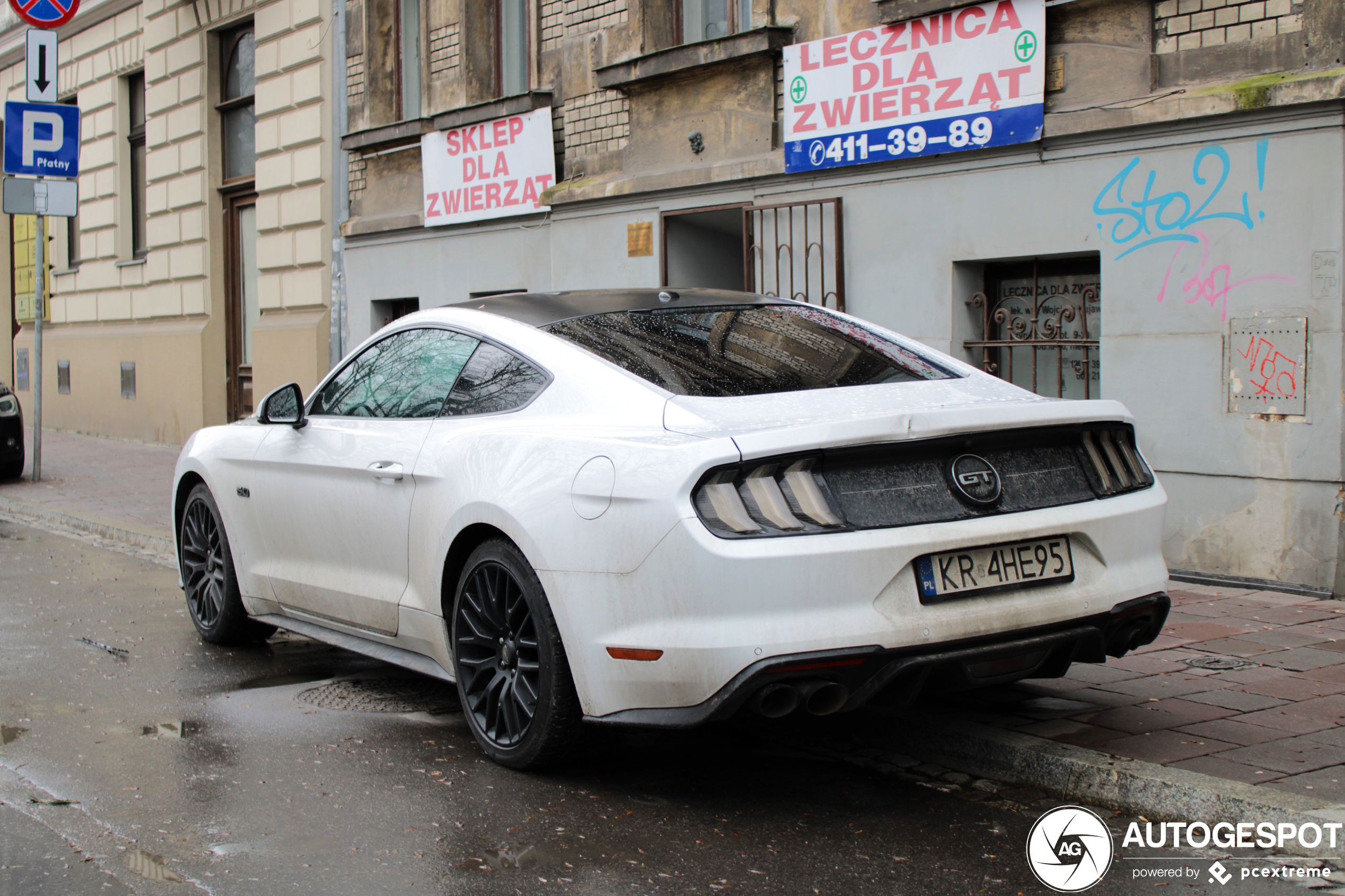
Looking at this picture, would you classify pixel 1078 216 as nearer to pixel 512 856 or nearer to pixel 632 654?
pixel 632 654

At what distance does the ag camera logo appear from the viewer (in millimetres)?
3457

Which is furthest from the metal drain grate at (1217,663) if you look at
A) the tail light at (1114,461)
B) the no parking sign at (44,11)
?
the no parking sign at (44,11)

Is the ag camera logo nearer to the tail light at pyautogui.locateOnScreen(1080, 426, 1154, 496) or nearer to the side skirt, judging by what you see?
the tail light at pyautogui.locateOnScreen(1080, 426, 1154, 496)

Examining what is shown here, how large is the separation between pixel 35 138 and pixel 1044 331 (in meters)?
10.0

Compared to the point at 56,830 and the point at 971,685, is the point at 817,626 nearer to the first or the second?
the point at 971,685

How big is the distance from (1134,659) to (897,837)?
222 cm

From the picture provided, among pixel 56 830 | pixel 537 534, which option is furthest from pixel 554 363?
pixel 56 830

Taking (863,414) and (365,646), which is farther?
(365,646)

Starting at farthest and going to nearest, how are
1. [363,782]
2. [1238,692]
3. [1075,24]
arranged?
[1075,24] → [1238,692] → [363,782]

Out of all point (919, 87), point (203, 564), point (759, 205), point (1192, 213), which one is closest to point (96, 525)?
point (203, 564)

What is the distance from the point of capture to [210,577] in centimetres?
650

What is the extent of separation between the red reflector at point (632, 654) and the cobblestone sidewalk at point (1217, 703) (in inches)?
55.9

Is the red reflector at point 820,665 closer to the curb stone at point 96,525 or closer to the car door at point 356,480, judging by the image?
the car door at point 356,480

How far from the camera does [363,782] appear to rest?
4266mm
